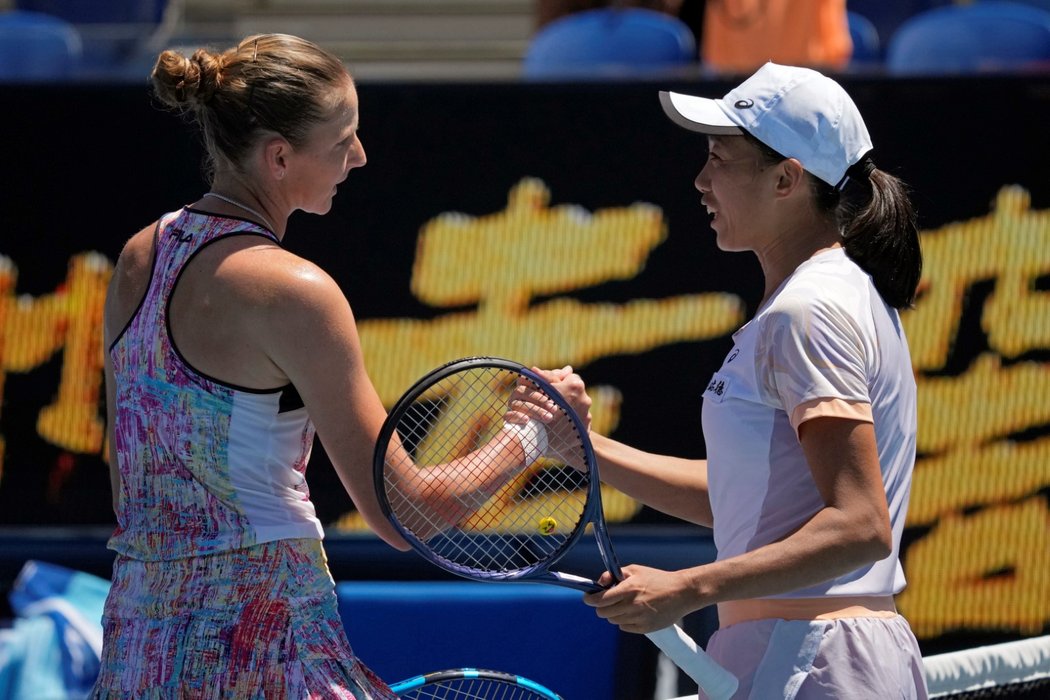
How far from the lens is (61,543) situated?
353cm

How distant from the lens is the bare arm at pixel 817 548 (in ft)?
5.56

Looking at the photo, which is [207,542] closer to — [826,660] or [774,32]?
[826,660]

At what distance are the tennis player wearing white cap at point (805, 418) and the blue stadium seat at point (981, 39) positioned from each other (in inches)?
116

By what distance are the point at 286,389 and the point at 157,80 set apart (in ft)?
1.53

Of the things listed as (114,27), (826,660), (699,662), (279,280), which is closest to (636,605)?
(699,662)

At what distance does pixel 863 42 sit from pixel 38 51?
10.7 feet

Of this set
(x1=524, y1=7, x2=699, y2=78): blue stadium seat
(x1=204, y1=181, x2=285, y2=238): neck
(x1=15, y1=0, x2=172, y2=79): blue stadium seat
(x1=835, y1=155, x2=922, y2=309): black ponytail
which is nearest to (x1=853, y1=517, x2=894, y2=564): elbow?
(x1=835, y1=155, x2=922, y2=309): black ponytail

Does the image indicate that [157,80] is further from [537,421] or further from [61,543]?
[61,543]

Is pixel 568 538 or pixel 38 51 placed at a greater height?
pixel 38 51

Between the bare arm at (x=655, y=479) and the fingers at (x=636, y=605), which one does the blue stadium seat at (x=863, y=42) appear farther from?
the fingers at (x=636, y=605)

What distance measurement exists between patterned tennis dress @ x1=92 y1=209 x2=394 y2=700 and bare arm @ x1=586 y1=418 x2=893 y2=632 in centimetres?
41

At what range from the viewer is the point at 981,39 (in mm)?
4727

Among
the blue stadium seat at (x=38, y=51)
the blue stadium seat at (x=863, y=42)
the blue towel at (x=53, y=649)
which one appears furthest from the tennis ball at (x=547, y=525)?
the blue stadium seat at (x=863, y=42)

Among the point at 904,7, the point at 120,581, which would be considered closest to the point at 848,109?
the point at 120,581
